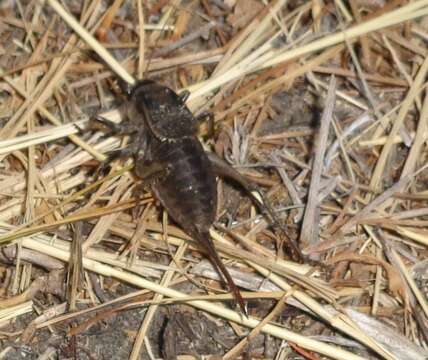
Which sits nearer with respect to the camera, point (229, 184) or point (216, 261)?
point (216, 261)

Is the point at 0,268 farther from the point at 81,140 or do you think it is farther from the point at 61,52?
the point at 61,52

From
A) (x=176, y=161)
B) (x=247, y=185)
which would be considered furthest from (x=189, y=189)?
(x=247, y=185)

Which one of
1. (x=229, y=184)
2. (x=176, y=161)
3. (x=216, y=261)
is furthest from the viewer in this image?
(x=229, y=184)

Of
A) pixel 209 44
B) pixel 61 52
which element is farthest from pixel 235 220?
pixel 61 52

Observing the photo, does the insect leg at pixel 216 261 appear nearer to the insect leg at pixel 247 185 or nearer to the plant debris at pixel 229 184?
the plant debris at pixel 229 184

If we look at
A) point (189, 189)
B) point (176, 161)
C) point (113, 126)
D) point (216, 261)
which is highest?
point (113, 126)

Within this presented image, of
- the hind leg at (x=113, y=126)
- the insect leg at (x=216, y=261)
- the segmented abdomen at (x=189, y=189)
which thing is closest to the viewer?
the insect leg at (x=216, y=261)

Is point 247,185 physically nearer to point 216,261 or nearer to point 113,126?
point 216,261

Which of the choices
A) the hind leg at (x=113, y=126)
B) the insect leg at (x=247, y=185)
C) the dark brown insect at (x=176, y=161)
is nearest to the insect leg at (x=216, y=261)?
the dark brown insect at (x=176, y=161)
